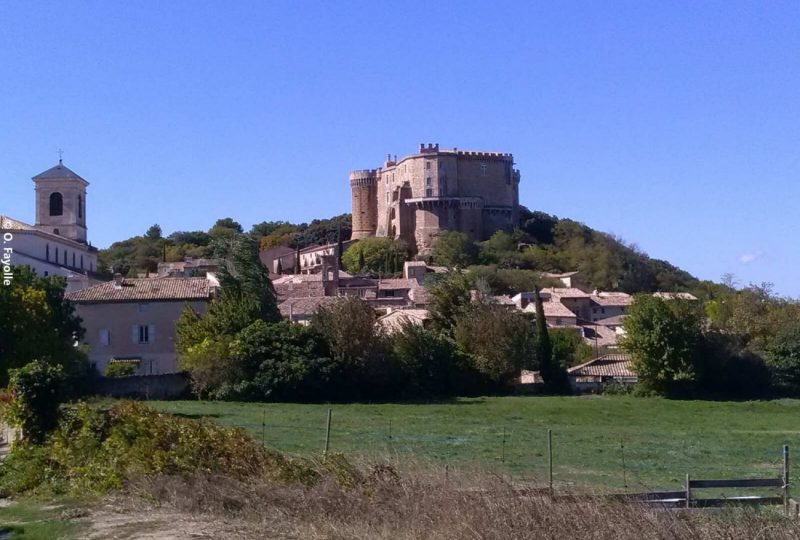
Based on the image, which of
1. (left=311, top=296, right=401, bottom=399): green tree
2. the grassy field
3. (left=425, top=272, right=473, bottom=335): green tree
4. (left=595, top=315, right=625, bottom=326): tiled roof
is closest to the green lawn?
the grassy field

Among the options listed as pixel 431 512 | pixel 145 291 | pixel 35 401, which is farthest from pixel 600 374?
pixel 431 512

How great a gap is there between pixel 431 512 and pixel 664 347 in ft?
148

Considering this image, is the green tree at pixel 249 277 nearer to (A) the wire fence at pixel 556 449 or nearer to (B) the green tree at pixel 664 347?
(B) the green tree at pixel 664 347

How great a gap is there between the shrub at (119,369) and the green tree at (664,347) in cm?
2593

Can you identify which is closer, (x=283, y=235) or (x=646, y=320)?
(x=646, y=320)

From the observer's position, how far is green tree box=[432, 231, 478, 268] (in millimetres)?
118250

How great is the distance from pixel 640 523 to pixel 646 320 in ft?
152

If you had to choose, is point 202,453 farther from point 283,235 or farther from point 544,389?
point 283,235

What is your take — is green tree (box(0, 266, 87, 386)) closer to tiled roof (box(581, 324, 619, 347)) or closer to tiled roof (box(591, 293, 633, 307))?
tiled roof (box(581, 324, 619, 347))

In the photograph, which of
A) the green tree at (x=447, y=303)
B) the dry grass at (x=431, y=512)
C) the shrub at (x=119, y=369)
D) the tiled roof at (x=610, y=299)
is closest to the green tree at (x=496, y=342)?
the green tree at (x=447, y=303)

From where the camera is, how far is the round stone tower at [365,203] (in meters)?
140

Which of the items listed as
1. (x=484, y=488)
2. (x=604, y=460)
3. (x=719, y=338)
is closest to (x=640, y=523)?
(x=484, y=488)

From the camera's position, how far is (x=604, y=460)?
945 inches

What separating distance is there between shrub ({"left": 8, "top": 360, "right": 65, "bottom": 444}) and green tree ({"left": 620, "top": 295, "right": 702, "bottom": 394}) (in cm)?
4083
